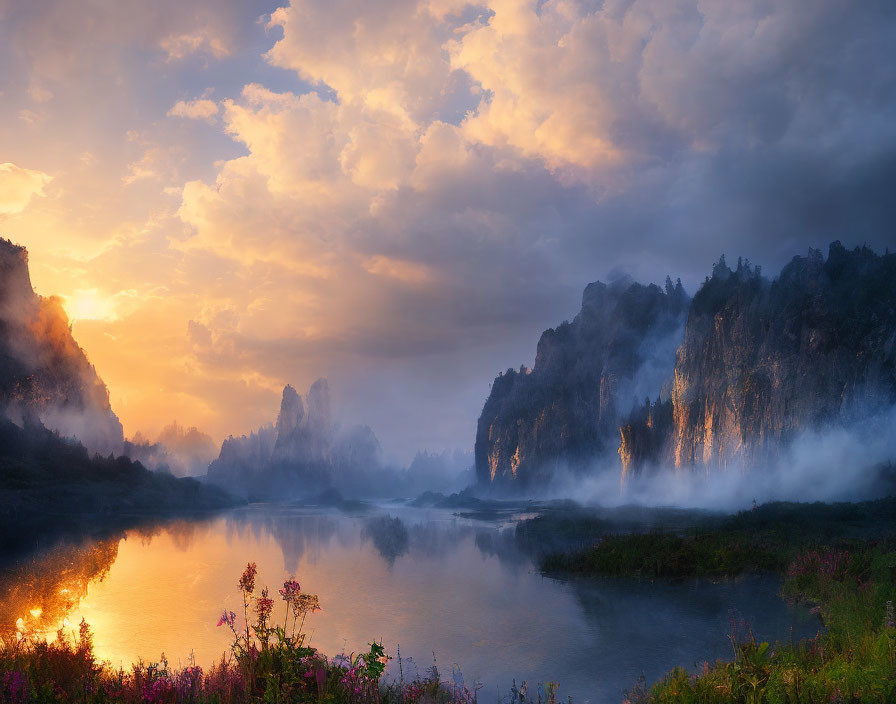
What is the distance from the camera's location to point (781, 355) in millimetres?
120188

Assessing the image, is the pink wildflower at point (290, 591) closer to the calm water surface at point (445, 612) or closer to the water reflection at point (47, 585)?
the calm water surface at point (445, 612)

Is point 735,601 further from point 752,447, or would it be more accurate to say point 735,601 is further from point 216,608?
point 752,447

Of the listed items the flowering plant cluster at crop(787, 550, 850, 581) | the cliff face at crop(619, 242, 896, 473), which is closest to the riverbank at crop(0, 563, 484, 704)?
the flowering plant cluster at crop(787, 550, 850, 581)

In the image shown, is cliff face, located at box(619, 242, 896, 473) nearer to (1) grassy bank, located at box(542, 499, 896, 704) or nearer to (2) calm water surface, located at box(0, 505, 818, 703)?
(1) grassy bank, located at box(542, 499, 896, 704)

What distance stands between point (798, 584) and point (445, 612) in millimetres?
15061

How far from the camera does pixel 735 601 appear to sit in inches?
969

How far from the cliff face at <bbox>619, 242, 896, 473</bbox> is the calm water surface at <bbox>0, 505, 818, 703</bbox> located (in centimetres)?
8846

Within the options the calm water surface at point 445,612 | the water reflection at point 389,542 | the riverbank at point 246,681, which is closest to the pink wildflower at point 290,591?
the riverbank at point 246,681

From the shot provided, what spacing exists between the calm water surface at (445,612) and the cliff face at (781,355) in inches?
3483

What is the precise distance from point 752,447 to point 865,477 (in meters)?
37.0

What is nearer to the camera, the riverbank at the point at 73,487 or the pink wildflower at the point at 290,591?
the pink wildflower at the point at 290,591

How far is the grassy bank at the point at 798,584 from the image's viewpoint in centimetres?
977

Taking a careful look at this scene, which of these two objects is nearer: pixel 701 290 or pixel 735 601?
pixel 735 601

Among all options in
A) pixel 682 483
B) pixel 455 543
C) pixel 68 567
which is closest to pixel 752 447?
pixel 682 483
